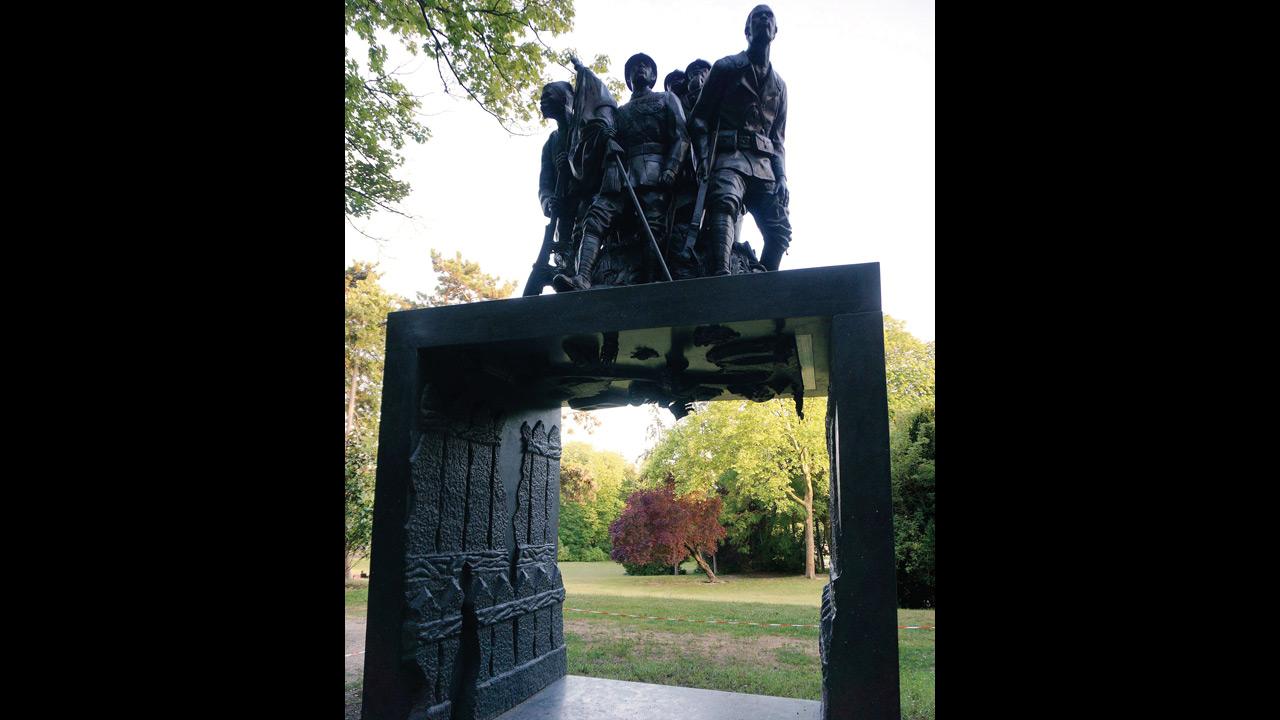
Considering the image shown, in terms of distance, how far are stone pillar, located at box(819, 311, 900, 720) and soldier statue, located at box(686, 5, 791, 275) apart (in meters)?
1.41

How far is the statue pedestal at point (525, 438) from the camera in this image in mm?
3102

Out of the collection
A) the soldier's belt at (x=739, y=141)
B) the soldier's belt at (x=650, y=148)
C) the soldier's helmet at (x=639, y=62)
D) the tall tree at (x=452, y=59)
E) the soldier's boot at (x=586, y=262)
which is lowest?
the soldier's boot at (x=586, y=262)

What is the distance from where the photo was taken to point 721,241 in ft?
14.6

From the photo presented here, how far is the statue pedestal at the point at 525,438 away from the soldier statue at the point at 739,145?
0.96m

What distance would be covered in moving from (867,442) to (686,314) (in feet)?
3.76

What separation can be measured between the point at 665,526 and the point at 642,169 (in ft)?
44.6

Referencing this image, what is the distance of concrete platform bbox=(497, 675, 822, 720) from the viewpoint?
15.5 ft

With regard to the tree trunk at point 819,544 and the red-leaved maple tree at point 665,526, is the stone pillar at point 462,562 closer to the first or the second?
the red-leaved maple tree at point 665,526

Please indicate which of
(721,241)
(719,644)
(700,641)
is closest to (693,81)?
(721,241)

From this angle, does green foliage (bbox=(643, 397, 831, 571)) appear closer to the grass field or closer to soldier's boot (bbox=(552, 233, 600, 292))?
the grass field

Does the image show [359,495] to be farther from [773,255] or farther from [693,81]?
[773,255]

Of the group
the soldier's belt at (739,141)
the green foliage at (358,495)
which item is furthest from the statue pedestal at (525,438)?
the green foliage at (358,495)

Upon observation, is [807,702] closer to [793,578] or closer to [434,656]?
[434,656]

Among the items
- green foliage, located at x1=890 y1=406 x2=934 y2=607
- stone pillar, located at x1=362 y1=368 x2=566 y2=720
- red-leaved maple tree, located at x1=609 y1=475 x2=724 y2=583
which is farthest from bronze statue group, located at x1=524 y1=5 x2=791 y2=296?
red-leaved maple tree, located at x1=609 y1=475 x2=724 y2=583
